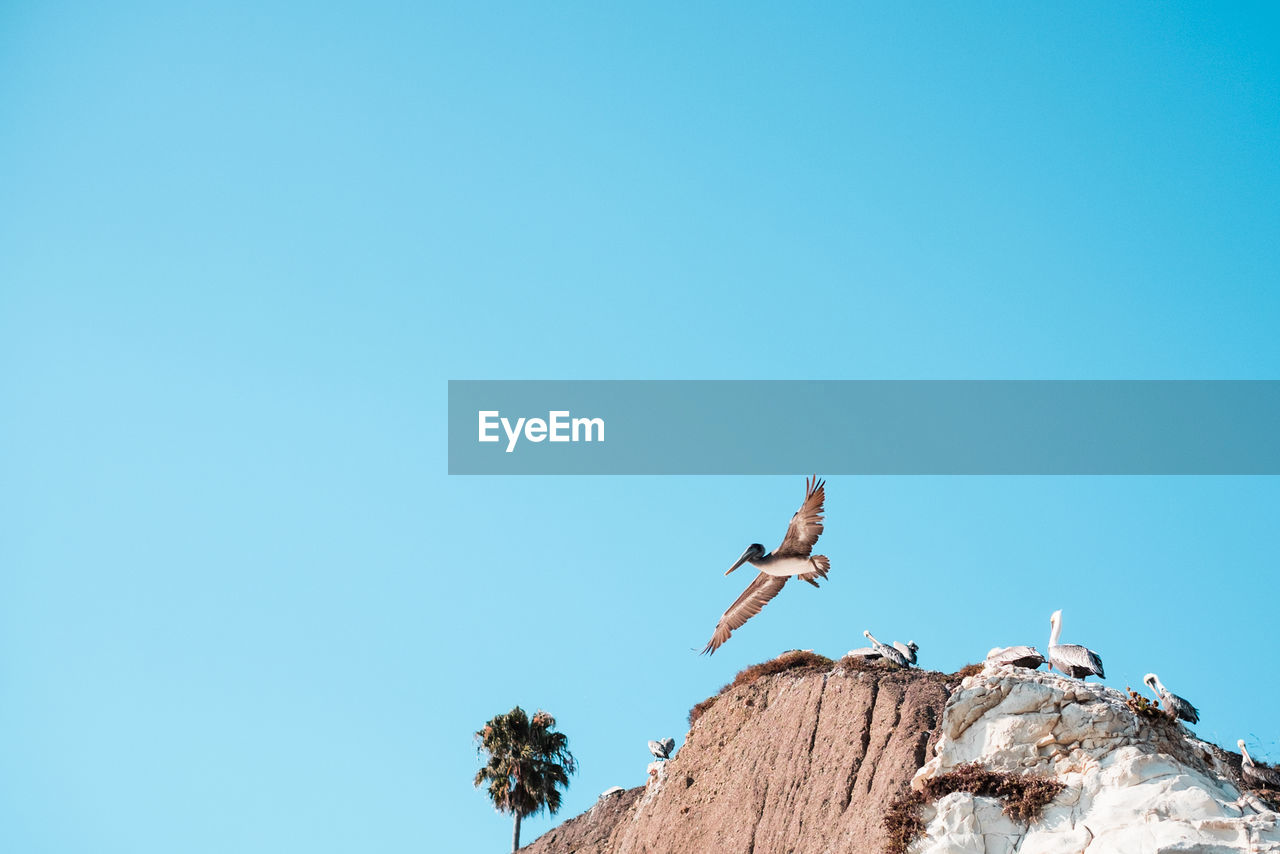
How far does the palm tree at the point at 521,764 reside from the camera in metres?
46.5

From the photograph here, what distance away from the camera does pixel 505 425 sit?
121 feet

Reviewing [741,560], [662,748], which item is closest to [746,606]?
[741,560]

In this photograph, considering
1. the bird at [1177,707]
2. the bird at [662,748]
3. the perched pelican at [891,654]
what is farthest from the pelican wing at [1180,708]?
the bird at [662,748]

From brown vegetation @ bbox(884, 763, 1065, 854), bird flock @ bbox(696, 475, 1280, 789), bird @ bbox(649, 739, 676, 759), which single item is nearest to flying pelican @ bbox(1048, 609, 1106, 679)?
bird flock @ bbox(696, 475, 1280, 789)

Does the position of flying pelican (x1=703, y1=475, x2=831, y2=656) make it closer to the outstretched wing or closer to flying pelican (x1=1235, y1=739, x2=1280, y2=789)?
the outstretched wing

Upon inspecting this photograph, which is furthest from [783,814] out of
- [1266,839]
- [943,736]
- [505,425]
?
[505,425]

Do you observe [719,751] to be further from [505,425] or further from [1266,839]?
[1266,839]

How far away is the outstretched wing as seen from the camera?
27203 millimetres

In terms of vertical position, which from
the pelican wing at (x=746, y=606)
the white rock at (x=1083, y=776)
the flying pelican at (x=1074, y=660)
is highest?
the pelican wing at (x=746, y=606)

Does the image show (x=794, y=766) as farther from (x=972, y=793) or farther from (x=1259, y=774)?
(x=1259, y=774)

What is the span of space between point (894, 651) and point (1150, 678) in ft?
22.8

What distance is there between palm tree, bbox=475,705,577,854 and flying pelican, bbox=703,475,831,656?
19132 millimetres

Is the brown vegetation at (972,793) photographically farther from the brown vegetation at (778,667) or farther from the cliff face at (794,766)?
the brown vegetation at (778,667)

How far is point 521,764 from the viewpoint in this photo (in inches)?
1837
